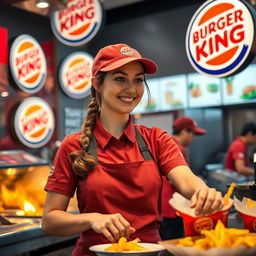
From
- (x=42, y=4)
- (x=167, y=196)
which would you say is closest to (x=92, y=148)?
(x=167, y=196)

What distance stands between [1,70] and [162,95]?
3.30 m

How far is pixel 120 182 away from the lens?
5.60ft

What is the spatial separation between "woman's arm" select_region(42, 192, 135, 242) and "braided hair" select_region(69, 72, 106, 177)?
14 centimetres

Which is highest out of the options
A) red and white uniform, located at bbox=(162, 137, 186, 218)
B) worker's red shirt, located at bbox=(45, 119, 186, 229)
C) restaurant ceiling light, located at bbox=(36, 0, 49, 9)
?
restaurant ceiling light, located at bbox=(36, 0, 49, 9)

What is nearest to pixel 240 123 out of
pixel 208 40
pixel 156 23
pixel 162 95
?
pixel 162 95

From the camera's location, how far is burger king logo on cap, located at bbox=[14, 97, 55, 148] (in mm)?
5754

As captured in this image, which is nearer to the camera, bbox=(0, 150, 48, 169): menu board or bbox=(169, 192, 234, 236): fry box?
bbox=(169, 192, 234, 236): fry box

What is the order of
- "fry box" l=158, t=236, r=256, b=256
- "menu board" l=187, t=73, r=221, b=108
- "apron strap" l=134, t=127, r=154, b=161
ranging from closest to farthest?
"fry box" l=158, t=236, r=256, b=256 → "apron strap" l=134, t=127, r=154, b=161 → "menu board" l=187, t=73, r=221, b=108

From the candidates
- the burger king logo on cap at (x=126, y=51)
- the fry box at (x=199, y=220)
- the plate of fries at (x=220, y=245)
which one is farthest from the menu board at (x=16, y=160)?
the plate of fries at (x=220, y=245)

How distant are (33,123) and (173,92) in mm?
2392

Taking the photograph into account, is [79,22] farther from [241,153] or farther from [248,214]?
[248,214]

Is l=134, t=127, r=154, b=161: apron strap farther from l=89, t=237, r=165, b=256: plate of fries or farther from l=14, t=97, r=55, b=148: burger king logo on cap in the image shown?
l=14, t=97, r=55, b=148: burger king logo on cap

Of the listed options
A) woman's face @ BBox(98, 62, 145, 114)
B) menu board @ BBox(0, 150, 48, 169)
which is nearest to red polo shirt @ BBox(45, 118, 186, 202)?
woman's face @ BBox(98, 62, 145, 114)

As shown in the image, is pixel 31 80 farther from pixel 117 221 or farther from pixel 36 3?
pixel 117 221
